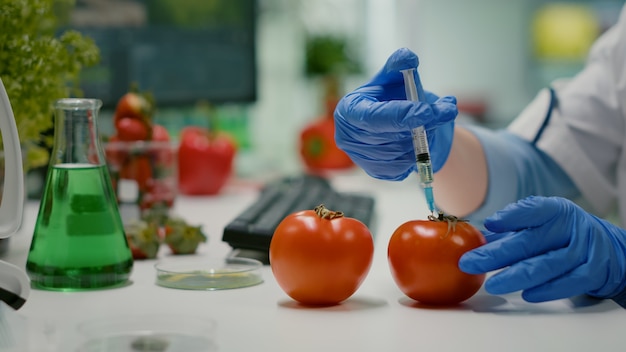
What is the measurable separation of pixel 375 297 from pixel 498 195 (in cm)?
50

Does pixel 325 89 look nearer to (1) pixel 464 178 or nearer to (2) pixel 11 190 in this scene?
(1) pixel 464 178

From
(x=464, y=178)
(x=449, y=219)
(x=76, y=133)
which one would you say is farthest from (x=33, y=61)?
(x=464, y=178)

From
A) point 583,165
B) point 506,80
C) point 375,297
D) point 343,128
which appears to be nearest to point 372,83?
point 343,128

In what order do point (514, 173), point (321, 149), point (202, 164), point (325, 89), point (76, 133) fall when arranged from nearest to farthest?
point (76, 133) < point (514, 173) < point (202, 164) < point (321, 149) < point (325, 89)

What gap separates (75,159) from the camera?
91 centimetres

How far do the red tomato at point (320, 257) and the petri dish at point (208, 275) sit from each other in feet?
0.37

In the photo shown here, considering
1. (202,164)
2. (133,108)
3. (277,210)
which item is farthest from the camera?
(202,164)

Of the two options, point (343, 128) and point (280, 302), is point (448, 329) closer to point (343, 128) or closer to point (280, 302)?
point (280, 302)

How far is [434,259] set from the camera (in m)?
0.81

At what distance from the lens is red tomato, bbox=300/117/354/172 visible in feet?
8.39

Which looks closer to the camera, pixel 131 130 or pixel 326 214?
pixel 326 214


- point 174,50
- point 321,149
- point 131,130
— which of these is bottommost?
point 321,149

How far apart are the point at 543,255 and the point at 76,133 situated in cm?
52

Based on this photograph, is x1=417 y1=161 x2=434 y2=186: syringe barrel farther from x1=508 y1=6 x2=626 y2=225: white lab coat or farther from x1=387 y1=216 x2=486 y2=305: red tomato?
x1=508 y1=6 x2=626 y2=225: white lab coat
